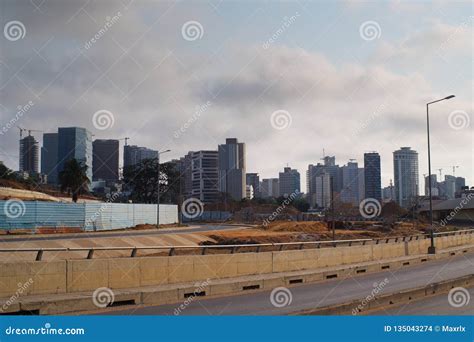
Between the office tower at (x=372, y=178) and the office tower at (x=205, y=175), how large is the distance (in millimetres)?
51308

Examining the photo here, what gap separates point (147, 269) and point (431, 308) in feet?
26.9

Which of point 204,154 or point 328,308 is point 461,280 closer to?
point 328,308

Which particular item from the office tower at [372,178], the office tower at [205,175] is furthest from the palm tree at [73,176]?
the office tower at [372,178]

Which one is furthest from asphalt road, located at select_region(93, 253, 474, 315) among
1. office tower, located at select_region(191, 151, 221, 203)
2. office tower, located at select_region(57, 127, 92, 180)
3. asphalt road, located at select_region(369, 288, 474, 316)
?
office tower, located at select_region(191, 151, 221, 203)

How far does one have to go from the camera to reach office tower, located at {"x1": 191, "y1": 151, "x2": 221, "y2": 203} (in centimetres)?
18100

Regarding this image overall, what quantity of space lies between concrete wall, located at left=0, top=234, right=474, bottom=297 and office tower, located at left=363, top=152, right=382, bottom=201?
460 feet

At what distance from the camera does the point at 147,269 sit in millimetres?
16219

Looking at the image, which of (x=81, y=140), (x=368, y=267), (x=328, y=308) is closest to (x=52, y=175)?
(x=81, y=140)

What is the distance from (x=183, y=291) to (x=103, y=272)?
2389 mm

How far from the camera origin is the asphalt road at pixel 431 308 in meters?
12.4

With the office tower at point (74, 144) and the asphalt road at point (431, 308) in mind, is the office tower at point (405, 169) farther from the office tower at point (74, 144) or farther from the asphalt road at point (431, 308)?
the asphalt road at point (431, 308)

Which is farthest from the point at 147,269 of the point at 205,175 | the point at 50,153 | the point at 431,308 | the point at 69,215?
the point at 205,175

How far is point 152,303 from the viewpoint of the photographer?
14578 mm

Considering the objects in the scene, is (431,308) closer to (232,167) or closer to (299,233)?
(299,233)
